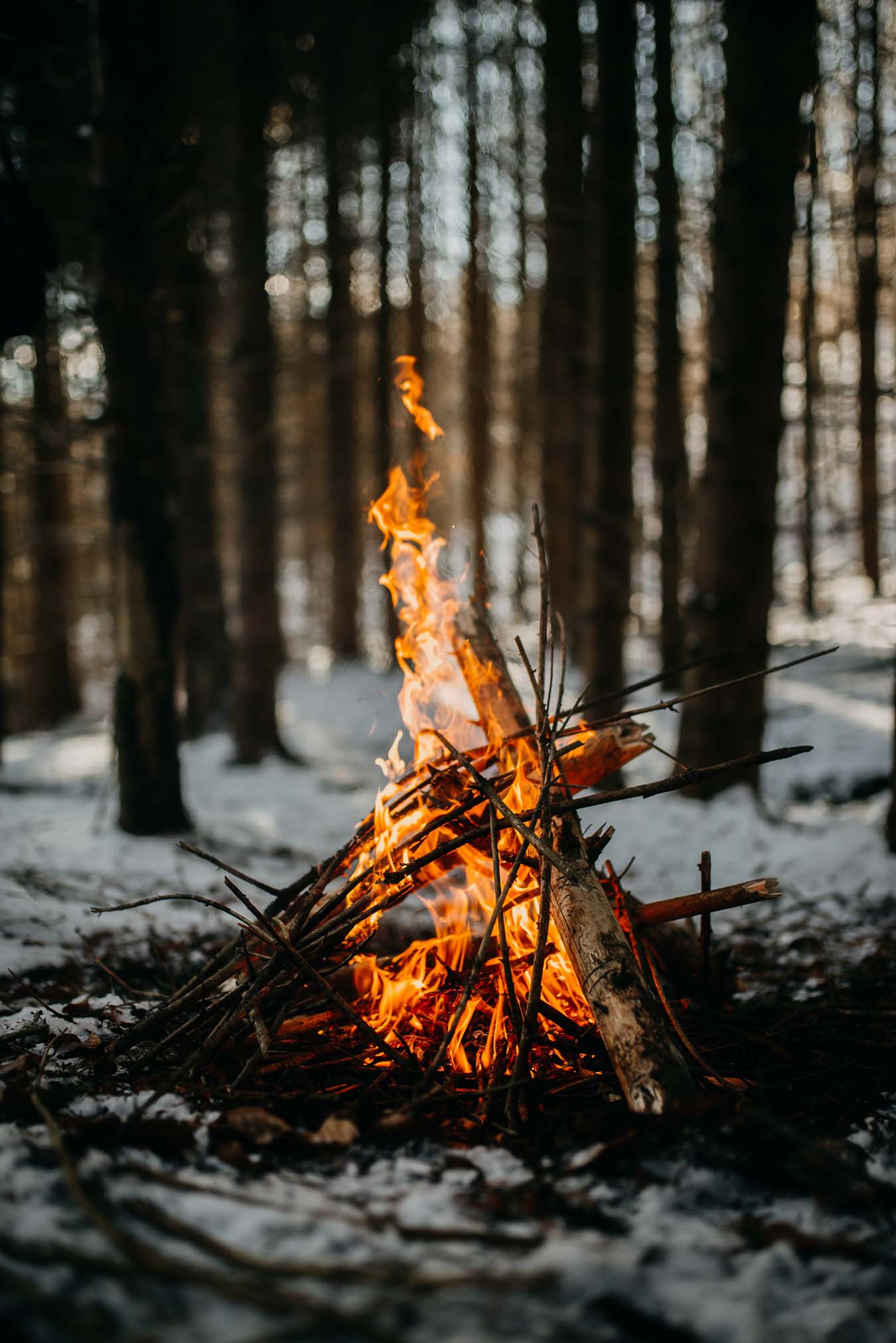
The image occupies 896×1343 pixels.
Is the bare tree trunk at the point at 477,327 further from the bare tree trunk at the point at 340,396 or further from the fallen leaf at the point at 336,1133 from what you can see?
the fallen leaf at the point at 336,1133

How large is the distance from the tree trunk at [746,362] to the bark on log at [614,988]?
398 centimetres

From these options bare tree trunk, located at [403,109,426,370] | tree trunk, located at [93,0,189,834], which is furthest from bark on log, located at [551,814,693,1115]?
bare tree trunk, located at [403,109,426,370]

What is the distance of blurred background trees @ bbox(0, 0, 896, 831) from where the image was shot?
19.3ft

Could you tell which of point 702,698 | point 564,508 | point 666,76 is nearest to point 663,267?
point 666,76

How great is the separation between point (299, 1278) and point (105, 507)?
209 inches

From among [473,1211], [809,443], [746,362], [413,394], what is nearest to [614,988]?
[473,1211]

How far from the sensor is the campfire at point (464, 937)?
263cm

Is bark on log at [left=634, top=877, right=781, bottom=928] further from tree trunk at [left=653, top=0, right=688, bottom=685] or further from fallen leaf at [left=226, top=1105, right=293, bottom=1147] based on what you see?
tree trunk at [left=653, top=0, right=688, bottom=685]

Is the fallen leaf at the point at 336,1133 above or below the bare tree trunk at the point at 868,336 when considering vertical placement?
below

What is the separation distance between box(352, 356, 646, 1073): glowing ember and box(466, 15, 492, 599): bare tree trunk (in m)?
11.9

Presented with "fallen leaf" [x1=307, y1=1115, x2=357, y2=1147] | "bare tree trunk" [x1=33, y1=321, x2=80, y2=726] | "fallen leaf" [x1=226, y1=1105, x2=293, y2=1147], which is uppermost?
"bare tree trunk" [x1=33, y1=321, x2=80, y2=726]

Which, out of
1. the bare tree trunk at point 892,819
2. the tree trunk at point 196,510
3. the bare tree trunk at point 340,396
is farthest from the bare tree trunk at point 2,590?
the bare tree trunk at point 892,819

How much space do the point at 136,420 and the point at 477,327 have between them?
39.8ft

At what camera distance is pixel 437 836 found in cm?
330
